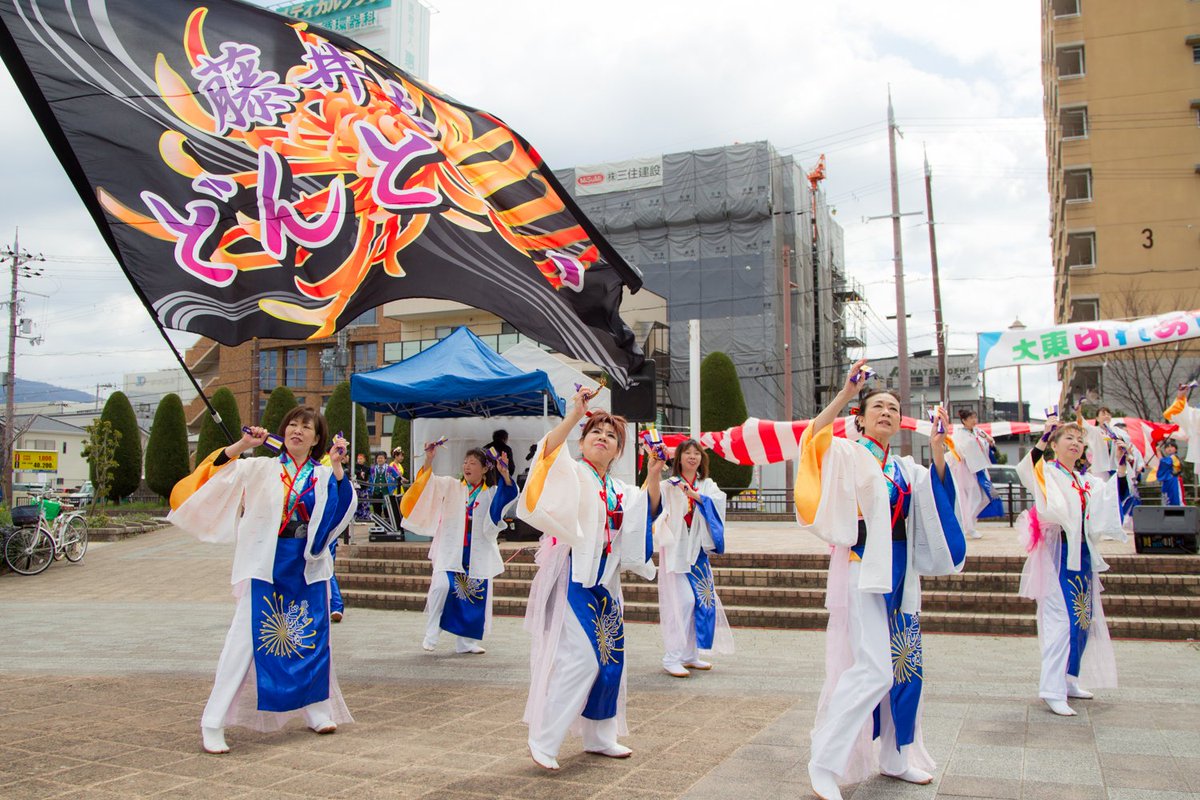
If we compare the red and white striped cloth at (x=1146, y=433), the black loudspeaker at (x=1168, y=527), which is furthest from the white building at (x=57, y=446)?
the black loudspeaker at (x=1168, y=527)

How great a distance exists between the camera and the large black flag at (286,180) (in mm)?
4543

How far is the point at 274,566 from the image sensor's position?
16.2 ft

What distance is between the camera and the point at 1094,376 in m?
32.1

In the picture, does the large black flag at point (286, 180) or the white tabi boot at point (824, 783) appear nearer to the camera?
the white tabi boot at point (824, 783)

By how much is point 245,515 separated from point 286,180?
6.44ft

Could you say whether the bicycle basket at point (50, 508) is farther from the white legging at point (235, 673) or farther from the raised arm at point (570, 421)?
the raised arm at point (570, 421)

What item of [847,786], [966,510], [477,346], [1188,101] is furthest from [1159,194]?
[847,786]

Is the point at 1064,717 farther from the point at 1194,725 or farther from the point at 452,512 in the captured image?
the point at 452,512

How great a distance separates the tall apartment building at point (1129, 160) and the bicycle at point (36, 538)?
29803 millimetres

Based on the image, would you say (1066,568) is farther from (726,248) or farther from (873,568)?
(726,248)

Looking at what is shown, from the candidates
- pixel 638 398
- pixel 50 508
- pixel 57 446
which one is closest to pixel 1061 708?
pixel 638 398

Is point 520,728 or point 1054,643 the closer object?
point 520,728

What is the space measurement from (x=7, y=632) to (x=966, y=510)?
38.6 feet

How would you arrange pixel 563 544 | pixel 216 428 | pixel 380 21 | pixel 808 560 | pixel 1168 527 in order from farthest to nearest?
1. pixel 380 21
2. pixel 216 428
3. pixel 808 560
4. pixel 1168 527
5. pixel 563 544
